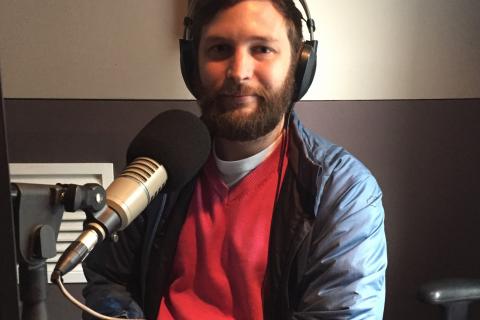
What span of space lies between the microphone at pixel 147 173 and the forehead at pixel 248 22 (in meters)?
0.25

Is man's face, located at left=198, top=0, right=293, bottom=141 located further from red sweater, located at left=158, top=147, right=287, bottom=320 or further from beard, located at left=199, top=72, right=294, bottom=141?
red sweater, located at left=158, top=147, right=287, bottom=320

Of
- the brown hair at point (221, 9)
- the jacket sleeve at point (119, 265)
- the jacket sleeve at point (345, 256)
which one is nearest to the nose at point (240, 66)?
the brown hair at point (221, 9)

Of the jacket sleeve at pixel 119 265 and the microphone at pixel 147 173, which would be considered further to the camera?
the jacket sleeve at pixel 119 265

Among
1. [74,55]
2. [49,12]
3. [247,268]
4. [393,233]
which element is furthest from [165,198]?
[393,233]

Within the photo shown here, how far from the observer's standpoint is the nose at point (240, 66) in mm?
918

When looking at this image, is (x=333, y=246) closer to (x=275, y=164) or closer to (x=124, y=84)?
(x=275, y=164)

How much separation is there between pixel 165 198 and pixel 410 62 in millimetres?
806

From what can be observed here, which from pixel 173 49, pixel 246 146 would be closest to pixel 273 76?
pixel 246 146

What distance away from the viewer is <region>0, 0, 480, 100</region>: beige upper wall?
4.03ft

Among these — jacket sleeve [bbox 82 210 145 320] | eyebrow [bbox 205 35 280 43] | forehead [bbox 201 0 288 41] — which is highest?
forehead [bbox 201 0 288 41]

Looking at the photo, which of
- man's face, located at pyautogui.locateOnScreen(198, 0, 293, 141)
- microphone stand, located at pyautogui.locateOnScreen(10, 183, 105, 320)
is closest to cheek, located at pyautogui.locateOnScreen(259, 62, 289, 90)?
man's face, located at pyautogui.locateOnScreen(198, 0, 293, 141)

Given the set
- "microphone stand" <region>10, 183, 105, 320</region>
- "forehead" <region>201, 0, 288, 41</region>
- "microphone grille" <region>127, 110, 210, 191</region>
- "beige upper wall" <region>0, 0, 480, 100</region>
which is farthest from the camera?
"beige upper wall" <region>0, 0, 480, 100</region>

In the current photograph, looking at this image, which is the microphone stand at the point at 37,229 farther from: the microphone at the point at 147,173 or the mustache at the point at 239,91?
the mustache at the point at 239,91

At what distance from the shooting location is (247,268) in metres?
0.93
